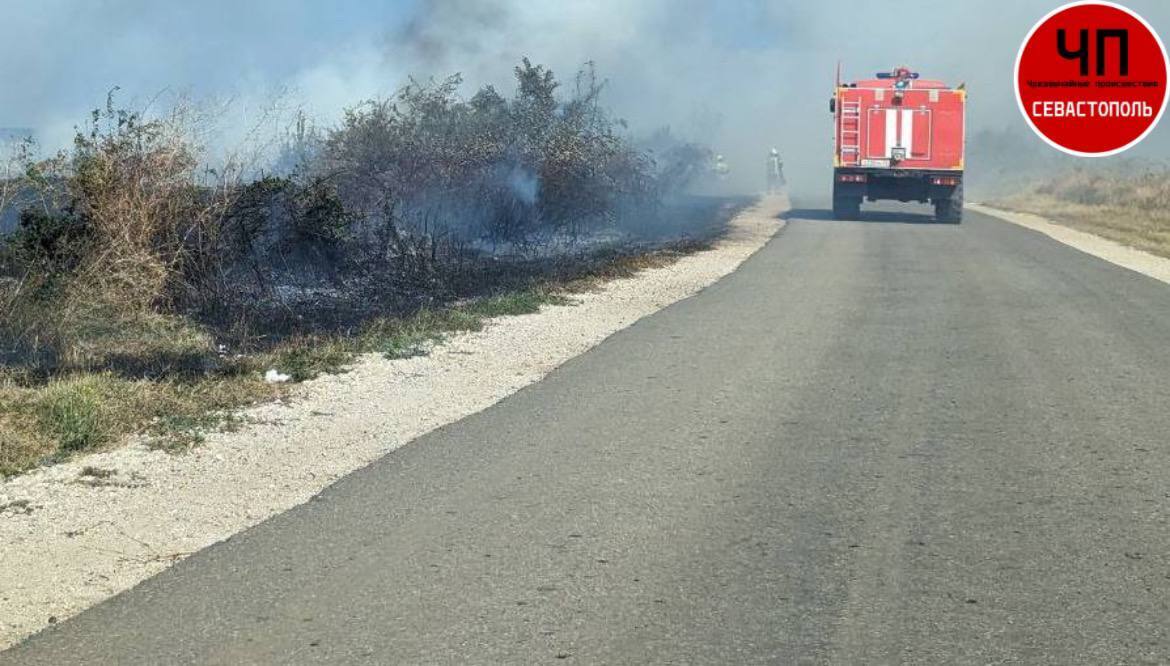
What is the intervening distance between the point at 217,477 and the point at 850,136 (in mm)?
25602

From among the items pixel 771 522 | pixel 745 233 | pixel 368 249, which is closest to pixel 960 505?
pixel 771 522

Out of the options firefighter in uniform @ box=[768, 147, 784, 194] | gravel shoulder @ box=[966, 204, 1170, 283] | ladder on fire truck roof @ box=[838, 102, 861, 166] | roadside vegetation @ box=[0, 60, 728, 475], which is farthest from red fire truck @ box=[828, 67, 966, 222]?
firefighter in uniform @ box=[768, 147, 784, 194]

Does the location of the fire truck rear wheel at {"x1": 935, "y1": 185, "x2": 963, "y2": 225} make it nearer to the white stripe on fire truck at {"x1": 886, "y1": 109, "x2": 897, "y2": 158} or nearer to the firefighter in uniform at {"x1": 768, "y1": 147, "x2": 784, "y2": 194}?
the white stripe on fire truck at {"x1": 886, "y1": 109, "x2": 897, "y2": 158}

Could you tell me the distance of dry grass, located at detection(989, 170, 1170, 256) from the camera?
29392mm

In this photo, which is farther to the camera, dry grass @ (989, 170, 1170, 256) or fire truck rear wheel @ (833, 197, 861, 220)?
fire truck rear wheel @ (833, 197, 861, 220)

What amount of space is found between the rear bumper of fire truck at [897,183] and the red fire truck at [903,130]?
2 cm

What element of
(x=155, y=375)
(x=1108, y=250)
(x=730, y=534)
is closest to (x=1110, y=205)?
(x=1108, y=250)

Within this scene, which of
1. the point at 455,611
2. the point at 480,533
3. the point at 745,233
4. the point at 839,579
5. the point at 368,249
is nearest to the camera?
the point at 455,611

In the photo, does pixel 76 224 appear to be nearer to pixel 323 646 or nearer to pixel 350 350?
pixel 350 350

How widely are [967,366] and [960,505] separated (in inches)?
164

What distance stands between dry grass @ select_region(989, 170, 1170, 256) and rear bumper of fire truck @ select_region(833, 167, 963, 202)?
11.4 ft

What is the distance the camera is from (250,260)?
1498cm

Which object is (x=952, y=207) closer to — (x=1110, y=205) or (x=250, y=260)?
(x=1110, y=205)

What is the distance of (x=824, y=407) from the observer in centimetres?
863
